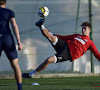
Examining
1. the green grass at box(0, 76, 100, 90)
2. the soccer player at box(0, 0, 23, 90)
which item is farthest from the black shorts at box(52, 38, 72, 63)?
the soccer player at box(0, 0, 23, 90)

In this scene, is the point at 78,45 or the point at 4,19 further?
the point at 78,45

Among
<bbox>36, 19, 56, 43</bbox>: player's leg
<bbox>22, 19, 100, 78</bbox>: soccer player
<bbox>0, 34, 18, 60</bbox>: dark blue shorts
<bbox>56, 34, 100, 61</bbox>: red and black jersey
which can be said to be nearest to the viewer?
<bbox>0, 34, 18, 60</bbox>: dark blue shorts

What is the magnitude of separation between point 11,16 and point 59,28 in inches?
281

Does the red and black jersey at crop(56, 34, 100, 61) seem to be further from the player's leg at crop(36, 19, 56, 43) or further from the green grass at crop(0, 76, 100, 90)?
the green grass at crop(0, 76, 100, 90)

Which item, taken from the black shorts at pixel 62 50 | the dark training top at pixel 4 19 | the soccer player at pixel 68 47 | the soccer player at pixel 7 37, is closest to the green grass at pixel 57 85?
the soccer player at pixel 68 47

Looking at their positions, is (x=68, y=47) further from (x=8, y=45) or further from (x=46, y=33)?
(x=8, y=45)

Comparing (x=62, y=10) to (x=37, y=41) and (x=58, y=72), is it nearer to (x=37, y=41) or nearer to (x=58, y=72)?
(x=37, y=41)

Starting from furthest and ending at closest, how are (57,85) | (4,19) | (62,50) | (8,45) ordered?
1. (57,85)
2. (62,50)
3. (4,19)
4. (8,45)

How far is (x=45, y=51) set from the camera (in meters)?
12.6

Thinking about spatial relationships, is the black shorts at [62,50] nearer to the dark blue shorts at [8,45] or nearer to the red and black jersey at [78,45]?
the red and black jersey at [78,45]

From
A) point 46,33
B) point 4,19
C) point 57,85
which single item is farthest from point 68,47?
point 4,19

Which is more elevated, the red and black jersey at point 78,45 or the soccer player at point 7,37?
the soccer player at point 7,37

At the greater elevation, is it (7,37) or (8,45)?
(7,37)

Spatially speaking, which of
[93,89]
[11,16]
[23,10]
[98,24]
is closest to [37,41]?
[23,10]
